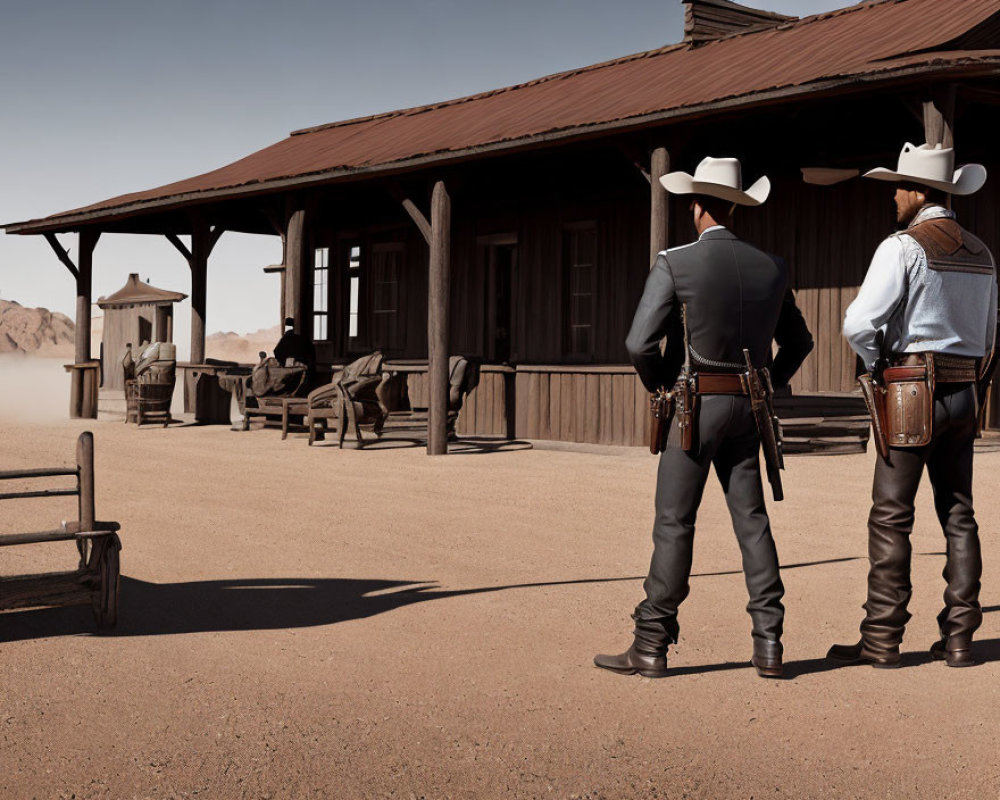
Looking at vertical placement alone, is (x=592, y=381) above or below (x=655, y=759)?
above

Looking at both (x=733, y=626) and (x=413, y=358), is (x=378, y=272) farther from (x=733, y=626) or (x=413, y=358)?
(x=733, y=626)

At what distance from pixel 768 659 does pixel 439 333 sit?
947 cm

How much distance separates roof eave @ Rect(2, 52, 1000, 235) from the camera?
31.8 ft

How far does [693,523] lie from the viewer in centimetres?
437

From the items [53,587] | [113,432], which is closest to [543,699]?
[53,587]

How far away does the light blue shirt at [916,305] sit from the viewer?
439 centimetres

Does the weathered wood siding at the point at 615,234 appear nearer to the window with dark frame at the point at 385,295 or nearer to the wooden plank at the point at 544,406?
the wooden plank at the point at 544,406

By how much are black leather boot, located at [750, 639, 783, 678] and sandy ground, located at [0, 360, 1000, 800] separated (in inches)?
1.9

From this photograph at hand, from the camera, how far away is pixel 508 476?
440 inches

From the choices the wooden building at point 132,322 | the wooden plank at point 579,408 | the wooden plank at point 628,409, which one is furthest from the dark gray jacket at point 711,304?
the wooden building at point 132,322

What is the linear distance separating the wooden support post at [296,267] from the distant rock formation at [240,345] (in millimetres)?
57637

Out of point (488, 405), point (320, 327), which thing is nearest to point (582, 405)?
point (488, 405)

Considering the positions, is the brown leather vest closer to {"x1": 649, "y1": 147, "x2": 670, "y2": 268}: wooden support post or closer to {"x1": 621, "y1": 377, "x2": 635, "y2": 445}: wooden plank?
{"x1": 649, "y1": 147, "x2": 670, "y2": 268}: wooden support post

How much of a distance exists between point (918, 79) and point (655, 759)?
8028 millimetres
